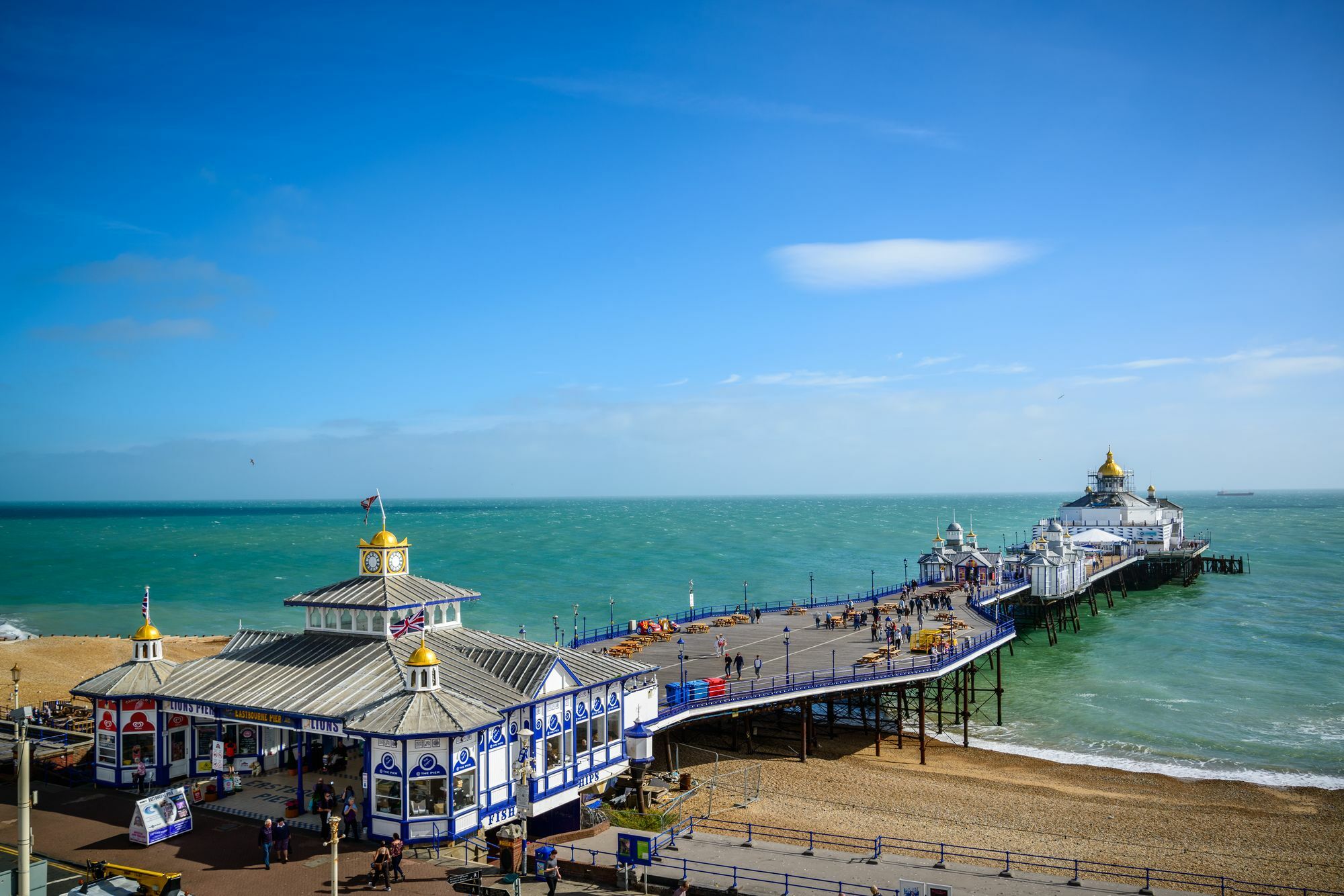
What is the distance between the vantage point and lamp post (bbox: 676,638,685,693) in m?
36.9

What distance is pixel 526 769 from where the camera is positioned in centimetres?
2525

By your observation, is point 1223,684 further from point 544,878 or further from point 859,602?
point 544,878

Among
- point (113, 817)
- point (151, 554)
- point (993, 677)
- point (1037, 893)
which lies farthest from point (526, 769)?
point (151, 554)

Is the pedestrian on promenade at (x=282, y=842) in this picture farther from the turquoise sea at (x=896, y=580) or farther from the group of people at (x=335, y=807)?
the turquoise sea at (x=896, y=580)

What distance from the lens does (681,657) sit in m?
40.5

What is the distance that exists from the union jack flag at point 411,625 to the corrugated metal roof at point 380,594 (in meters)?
0.48

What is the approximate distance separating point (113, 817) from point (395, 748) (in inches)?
331

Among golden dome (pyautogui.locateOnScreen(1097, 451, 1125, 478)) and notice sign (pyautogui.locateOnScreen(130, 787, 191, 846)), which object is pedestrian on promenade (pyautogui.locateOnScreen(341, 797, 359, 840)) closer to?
notice sign (pyautogui.locateOnScreen(130, 787, 191, 846))

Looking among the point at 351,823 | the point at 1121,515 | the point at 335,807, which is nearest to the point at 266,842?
the point at 351,823

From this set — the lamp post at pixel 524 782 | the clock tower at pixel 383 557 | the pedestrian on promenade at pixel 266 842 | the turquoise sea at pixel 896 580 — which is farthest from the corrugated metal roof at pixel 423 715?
the turquoise sea at pixel 896 580

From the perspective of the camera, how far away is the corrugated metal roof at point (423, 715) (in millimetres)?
23016

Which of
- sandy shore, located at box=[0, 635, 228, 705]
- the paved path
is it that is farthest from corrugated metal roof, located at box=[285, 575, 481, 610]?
sandy shore, located at box=[0, 635, 228, 705]

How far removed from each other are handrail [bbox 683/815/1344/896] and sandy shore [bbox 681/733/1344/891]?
→ 1072 mm

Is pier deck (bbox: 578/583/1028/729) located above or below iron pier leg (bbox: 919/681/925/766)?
above
